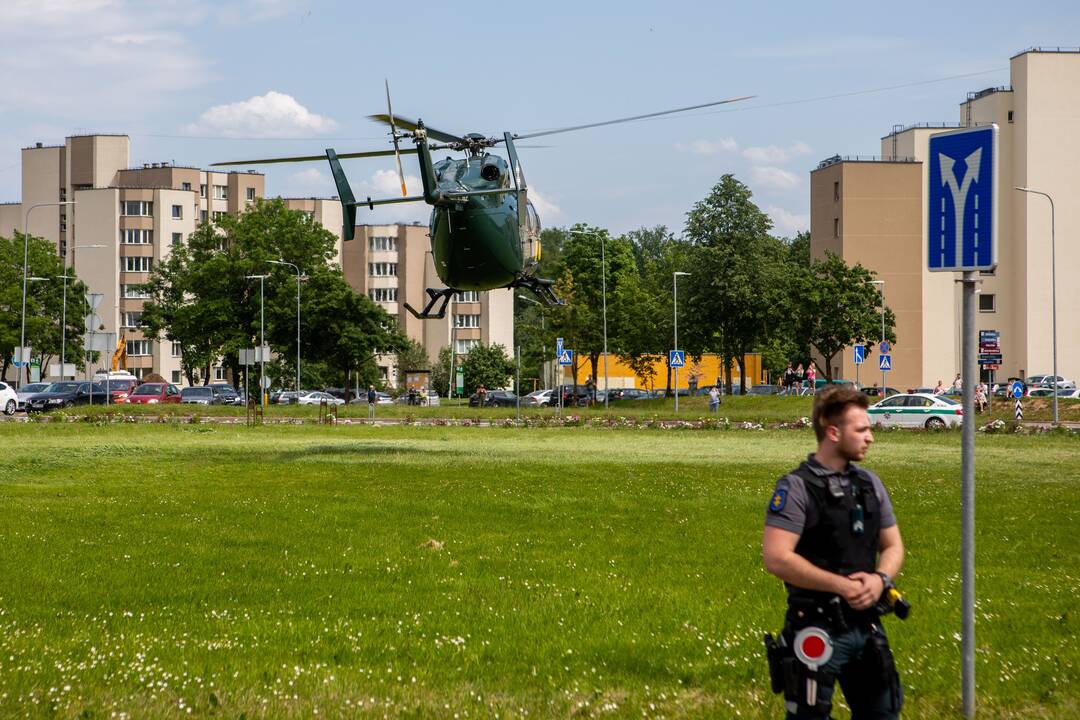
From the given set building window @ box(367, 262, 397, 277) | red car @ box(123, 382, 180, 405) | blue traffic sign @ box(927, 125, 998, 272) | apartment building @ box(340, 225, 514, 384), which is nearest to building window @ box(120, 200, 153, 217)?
apartment building @ box(340, 225, 514, 384)

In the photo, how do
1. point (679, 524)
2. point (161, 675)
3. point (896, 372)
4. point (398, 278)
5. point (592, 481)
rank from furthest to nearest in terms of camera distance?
1. point (398, 278)
2. point (896, 372)
3. point (592, 481)
4. point (679, 524)
5. point (161, 675)

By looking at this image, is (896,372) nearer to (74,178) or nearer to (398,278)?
(398,278)

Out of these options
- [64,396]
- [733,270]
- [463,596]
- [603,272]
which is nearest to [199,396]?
[64,396]

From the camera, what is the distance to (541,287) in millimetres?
32406

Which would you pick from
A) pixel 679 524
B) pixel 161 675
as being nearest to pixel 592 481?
pixel 679 524

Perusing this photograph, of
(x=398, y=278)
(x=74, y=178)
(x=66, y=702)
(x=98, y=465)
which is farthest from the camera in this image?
(x=398, y=278)

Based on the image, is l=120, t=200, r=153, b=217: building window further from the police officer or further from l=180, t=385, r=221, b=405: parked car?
the police officer

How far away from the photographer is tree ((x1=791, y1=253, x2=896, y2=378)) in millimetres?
78812

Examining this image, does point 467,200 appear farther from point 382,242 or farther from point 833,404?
point 382,242

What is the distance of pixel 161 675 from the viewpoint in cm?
811

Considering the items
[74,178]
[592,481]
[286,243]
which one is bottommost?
[592,481]

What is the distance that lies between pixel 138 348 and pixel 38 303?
3922 centimetres

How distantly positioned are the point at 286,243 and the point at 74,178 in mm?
54788

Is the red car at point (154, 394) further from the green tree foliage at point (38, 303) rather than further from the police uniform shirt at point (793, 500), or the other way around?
the police uniform shirt at point (793, 500)
